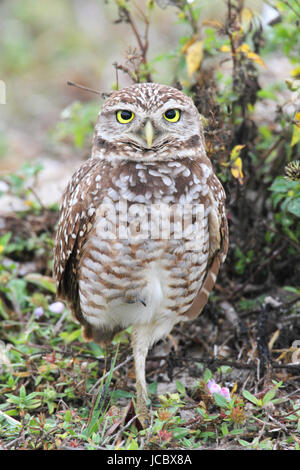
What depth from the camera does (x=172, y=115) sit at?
273 centimetres

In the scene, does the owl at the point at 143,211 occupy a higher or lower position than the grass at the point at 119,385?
higher

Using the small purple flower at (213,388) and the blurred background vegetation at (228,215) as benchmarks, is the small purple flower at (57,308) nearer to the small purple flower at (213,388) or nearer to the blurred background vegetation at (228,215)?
the blurred background vegetation at (228,215)

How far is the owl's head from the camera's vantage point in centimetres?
267

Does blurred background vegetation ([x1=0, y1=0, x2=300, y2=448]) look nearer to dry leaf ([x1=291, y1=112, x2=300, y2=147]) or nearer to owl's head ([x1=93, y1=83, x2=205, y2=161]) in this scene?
dry leaf ([x1=291, y1=112, x2=300, y2=147])

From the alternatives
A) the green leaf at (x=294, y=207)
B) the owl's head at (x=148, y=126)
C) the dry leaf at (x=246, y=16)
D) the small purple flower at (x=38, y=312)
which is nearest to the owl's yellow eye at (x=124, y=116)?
the owl's head at (x=148, y=126)

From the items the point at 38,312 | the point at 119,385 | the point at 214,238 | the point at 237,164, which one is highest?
the point at 237,164

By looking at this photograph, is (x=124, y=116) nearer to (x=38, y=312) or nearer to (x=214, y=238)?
(x=214, y=238)

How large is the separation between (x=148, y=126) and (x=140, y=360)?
1.24m

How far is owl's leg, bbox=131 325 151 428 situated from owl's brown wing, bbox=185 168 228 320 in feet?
0.88

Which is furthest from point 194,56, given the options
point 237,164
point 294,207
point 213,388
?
point 213,388

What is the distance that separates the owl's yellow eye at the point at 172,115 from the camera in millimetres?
2717

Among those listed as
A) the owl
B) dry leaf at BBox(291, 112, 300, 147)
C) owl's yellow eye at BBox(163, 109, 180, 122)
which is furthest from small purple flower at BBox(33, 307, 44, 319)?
dry leaf at BBox(291, 112, 300, 147)
